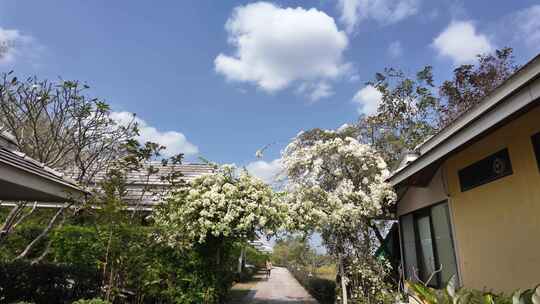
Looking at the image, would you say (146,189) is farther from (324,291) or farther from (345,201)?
(324,291)

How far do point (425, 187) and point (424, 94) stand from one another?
7.36 meters

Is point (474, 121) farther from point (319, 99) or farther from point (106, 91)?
point (106, 91)

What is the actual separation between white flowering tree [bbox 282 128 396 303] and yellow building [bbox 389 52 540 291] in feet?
3.88

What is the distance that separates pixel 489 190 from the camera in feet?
15.4

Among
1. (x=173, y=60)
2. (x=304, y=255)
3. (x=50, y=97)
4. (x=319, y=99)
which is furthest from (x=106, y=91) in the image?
(x=304, y=255)

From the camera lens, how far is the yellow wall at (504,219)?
3.86m

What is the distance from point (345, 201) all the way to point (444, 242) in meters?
2.31

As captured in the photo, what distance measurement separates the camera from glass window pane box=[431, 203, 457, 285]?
18.9 ft

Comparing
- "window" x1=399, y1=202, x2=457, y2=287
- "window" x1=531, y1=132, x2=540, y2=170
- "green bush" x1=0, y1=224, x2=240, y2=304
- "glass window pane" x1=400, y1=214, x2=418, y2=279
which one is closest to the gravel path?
"green bush" x1=0, y1=224, x2=240, y2=304

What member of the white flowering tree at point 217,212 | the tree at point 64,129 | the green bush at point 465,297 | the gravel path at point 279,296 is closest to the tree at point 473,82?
the white flowering tree at point 217,212

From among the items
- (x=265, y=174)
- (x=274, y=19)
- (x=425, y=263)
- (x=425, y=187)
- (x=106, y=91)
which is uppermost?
(x=274, y=19)

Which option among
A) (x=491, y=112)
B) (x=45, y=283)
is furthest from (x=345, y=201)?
(x=45, y=283)

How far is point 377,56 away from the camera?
420 inches

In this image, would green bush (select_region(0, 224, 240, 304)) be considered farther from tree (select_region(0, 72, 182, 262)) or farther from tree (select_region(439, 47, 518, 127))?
tree (select_region(439, 47, 518, 127))
